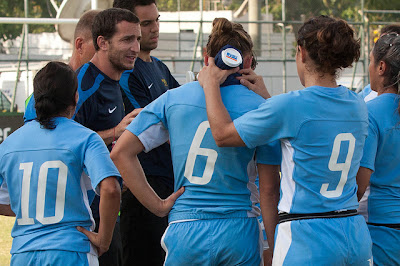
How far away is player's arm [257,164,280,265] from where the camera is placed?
3162 millimetres

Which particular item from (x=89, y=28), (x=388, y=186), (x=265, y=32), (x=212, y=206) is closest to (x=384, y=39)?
(x=388, y=186)

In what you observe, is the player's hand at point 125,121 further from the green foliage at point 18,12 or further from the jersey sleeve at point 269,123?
the green foliage at point 18,12

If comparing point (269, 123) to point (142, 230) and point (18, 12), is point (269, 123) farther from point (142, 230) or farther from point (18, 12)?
point (18, 12)

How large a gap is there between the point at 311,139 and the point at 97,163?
1077mm

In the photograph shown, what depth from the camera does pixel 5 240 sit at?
8.48 m

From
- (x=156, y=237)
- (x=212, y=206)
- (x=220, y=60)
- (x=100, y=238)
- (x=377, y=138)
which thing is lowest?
(x=156, y=237)

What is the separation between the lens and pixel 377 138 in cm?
347

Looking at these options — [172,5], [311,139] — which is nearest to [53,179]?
[311,139]

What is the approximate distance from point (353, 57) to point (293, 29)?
1854cm

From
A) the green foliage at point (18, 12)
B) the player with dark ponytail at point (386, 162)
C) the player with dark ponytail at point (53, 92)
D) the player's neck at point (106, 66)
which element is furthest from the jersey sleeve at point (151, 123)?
the green foliage at point (18, 12)

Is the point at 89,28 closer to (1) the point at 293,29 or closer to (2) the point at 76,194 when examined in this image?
(2) the point at 76,194

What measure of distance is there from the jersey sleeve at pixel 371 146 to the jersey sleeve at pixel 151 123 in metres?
1.09

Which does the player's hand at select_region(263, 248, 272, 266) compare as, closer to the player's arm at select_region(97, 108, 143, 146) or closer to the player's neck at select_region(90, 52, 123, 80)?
the player's arm at select_region(97, 108, 143, 146)

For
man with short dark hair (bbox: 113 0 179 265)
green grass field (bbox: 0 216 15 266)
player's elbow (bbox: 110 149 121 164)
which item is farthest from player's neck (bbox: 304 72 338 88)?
green grass field (bbox: 0 216 15 266)
